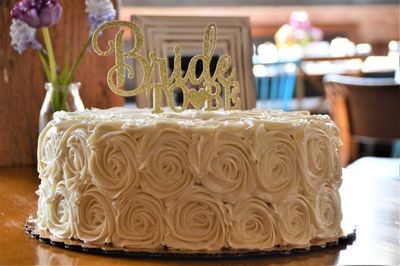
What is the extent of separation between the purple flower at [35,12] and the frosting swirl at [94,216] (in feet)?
2.66

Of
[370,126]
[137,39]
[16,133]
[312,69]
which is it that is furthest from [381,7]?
[137,39]

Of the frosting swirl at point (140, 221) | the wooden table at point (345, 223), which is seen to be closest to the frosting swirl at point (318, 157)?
the wooden table at point (345, 223)

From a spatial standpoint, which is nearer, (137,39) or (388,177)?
(137,39)

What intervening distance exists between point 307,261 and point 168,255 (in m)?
0.21

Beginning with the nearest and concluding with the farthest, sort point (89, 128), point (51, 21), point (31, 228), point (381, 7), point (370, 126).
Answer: point (89, 128) < point (31, 228) < point (51, 21) < point (370, 126) < point (381, 7)

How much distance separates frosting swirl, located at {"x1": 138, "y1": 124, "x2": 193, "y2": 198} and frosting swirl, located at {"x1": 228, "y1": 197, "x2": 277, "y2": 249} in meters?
0.09

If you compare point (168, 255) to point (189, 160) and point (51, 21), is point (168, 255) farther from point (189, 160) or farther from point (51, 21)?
point (51, 21)

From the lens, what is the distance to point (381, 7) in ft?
28.2

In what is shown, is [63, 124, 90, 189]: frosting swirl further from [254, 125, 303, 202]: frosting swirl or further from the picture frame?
the picture frame

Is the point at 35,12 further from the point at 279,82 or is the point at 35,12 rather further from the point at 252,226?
the point at 279,82

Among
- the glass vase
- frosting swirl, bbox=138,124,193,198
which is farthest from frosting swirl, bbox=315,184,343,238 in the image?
the glass vase

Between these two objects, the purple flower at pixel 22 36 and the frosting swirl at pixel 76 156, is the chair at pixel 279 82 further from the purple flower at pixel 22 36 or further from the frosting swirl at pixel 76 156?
the frosting swirl at pixel 76 156

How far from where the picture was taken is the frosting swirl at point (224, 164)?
57.9 inches

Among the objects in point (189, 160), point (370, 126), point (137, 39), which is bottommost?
point (370, 126)
